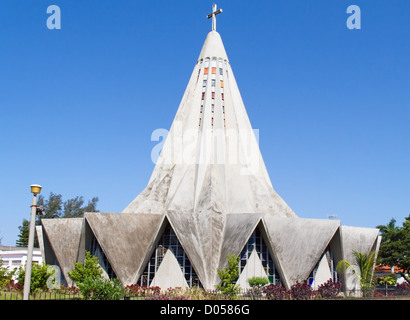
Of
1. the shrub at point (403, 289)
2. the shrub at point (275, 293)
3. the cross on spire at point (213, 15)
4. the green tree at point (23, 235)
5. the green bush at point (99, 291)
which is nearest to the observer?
the green bush at point (99, 291)

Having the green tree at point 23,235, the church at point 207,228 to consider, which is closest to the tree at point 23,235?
the green tree at point 23,235

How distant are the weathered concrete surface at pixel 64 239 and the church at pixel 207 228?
70 mm

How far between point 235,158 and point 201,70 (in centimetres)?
959

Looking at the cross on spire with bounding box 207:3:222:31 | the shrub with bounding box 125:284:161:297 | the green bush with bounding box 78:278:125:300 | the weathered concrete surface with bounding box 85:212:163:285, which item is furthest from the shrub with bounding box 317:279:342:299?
the cross on spire with bounding box 207:3:222:31

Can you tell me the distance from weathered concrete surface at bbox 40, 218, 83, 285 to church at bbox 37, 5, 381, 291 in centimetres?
7

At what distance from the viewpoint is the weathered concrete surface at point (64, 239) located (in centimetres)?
3089

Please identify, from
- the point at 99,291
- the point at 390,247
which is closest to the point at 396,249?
the point at 390,247

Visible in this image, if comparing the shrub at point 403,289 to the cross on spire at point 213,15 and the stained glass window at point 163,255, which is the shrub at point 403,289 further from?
the cross on spire at point 213,15

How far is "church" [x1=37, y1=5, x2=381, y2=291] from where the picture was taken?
2838cm

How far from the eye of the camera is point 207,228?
1152 inches

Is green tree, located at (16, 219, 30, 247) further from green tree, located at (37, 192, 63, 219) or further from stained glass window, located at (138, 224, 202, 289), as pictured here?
stained glass window, located at (138, 224, 202, 289)
